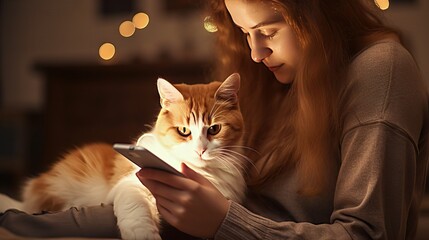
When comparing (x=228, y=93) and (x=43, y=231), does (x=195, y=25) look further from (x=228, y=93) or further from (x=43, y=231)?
(x=43, y=231)

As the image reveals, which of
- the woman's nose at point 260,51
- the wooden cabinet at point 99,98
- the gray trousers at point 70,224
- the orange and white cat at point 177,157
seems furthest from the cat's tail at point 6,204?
the wooden cabinet at point 99,98

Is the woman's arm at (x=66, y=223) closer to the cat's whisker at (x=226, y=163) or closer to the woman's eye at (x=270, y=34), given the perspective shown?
the cat's whisker at (x=226, y=163)

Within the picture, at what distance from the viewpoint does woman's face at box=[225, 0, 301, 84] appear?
3.81ft

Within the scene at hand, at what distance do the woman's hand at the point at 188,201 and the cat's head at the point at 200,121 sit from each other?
0.56ft

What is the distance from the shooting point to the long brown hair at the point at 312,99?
1.11 m

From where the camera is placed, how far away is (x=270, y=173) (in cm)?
120

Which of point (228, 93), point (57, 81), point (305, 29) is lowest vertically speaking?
point (57, 81)

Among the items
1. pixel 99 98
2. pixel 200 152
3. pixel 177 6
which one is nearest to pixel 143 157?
pixel 200 152

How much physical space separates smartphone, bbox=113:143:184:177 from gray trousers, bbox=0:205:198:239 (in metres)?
0.19

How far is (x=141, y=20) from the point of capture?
4316mm

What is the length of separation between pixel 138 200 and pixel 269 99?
20.3 inches

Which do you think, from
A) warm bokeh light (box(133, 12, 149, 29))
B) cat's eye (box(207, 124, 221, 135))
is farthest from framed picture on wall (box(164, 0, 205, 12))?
cat's eye (box(207, 124, 221, 135))

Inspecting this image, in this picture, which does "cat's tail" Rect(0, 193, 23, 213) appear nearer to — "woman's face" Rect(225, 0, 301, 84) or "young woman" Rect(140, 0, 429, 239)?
"young woman" Rect(140, 0, 429, 239)

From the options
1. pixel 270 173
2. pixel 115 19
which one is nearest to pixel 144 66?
pixel 115 19
